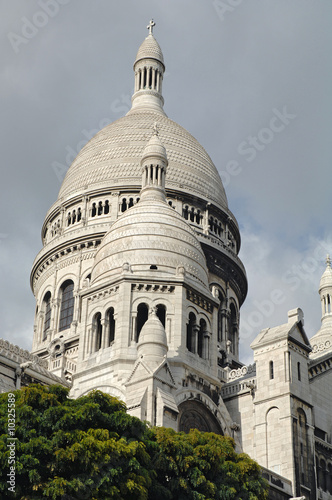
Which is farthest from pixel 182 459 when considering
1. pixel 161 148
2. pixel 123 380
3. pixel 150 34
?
pixel 150 34

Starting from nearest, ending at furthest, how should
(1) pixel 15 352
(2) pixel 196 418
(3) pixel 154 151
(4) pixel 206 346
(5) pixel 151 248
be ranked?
(2) pixel 196 418 < (4) pixel 206 346 < (5) pixel 151 248 < (1) pixel 15 352 < (3) pixel 154 151

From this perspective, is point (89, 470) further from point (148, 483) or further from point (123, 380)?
point (123, 380)

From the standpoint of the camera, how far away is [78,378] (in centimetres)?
5031

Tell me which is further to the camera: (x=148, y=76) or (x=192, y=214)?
(x=148, y=76)

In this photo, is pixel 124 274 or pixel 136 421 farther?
pixel 124 274

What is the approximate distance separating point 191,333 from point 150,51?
39.4 metres

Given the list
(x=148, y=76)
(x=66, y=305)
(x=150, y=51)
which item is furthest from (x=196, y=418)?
(x=150, y=51)

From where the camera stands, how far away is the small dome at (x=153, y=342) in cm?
4619

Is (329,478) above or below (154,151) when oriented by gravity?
below

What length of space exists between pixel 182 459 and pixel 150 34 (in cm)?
5845

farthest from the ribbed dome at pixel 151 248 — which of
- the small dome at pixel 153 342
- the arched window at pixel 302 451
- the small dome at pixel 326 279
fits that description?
the small dome at pixel 326 279

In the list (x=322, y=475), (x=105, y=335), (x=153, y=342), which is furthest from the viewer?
(x=105, y=335)

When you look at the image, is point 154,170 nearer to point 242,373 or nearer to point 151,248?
point 151,248

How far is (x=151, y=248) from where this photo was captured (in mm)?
53969
